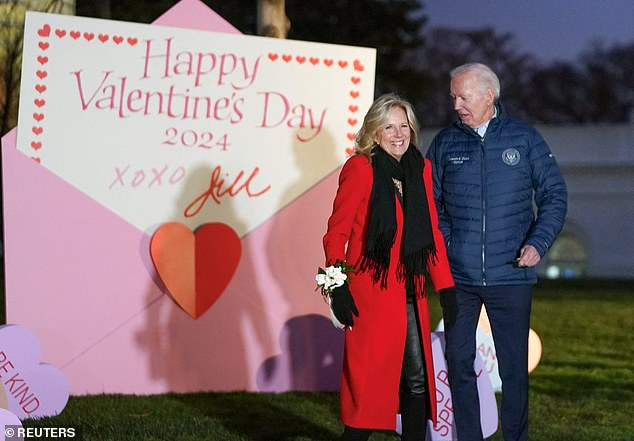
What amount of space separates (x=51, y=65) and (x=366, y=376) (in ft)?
10.4

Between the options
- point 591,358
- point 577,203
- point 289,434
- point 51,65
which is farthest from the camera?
point 577,203

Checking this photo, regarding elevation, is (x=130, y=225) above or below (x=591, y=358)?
above

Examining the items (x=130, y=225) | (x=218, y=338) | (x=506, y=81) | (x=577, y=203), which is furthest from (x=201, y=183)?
(x=506, y=81)

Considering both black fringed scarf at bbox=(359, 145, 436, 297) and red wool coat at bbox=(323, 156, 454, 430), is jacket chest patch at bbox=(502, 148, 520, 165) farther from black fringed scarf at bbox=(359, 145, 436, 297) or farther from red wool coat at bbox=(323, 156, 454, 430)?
red wool coat at bbox=(323, 156, 454, 430)

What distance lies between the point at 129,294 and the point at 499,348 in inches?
102

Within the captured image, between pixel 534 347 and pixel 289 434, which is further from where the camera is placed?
pixel 534 347

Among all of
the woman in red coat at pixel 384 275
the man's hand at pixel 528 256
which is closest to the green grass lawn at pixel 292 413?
the woman in red coat at pixel 384 275

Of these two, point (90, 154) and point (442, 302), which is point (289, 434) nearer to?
point (442, 302)

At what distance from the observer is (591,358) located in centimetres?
930

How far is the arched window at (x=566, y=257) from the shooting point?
2962cm

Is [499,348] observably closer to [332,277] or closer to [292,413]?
[332,277]

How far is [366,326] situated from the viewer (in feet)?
14.8

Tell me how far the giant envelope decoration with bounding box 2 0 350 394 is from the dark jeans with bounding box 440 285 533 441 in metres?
2.06

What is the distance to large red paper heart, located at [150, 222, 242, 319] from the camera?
22.1 ft
